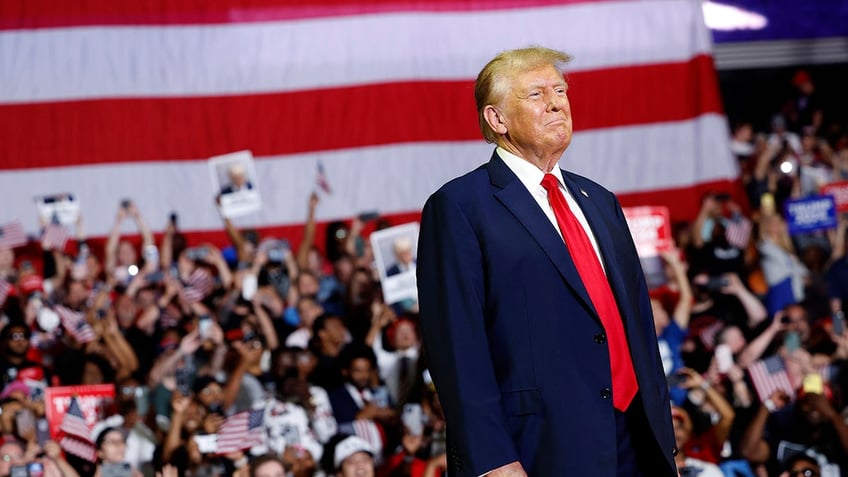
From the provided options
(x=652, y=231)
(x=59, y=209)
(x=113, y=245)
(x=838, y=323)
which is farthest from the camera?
(x=113, y=245)

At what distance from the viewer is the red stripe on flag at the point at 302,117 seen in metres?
7.47

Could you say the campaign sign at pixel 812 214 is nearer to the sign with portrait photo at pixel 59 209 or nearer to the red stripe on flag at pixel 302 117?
the red stripe on flag at pixel 302 117

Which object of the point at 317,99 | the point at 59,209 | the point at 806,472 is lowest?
the point at 806,472

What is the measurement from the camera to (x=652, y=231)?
6.61 m

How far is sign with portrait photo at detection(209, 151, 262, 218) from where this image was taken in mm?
6922

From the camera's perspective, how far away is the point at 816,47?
11.8 metres

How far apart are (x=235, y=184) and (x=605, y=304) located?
5.10m

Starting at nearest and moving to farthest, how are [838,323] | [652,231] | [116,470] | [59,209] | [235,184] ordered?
[116,470]
[838,323]
[652,231]
[59,209]
[235,184]

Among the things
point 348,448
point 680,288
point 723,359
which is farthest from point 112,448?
point 680,288

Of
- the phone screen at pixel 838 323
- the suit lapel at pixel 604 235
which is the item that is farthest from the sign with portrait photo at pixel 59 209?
the suit lapel at pixel 604 235

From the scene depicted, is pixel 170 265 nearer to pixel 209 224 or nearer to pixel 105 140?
pixel 209 224

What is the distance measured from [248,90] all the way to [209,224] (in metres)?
0.86

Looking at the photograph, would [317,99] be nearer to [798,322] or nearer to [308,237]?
[308,237]

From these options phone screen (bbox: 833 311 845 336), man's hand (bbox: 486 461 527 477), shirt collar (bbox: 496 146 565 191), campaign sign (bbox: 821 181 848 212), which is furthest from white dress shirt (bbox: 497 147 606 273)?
campaign sign (bbox: 821 181 848 212)
